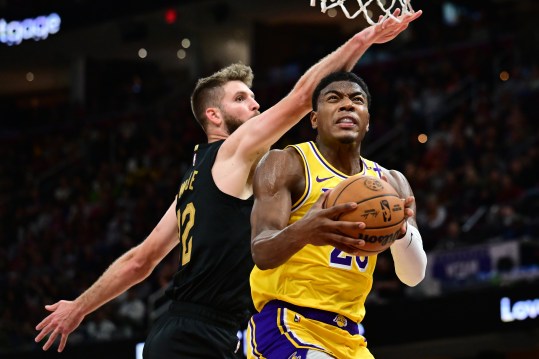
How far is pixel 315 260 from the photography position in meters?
4.35

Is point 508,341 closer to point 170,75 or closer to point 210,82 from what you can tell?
point 210,82

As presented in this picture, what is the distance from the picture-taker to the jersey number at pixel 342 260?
4.36m

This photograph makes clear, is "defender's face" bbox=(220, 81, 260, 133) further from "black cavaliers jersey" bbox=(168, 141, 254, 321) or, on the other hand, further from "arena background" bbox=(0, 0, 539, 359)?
"arena background" bbox=(0, 0, 539, 359)

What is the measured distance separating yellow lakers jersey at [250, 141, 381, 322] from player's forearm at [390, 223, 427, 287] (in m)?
0.23

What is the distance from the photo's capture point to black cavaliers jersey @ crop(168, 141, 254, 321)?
4.91m

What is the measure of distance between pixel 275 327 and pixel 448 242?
711cm

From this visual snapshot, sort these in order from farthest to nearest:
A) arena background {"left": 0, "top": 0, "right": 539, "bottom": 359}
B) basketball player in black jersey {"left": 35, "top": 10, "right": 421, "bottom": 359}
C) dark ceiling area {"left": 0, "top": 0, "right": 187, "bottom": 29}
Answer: dark ceiling area {"left": 0, "top": 0, "right": 187, "bottom": 29}, arena background {"left": 0, "top": 0, "right": 539, "bottom": 359}, basketball player in black jersey {"left": 35, "top": 10, "right": 421, "bottom": 359}

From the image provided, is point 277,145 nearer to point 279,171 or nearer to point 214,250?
point 214,250

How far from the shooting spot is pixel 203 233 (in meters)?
4.92

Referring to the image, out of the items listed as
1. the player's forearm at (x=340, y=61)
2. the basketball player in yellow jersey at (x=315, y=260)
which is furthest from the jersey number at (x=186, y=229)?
the player's forearm at (x=340, y=61)

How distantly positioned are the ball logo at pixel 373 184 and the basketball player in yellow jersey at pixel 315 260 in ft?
0.70

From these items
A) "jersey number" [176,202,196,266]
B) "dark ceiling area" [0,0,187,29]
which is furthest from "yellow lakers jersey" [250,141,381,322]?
"dark ceiling area" [0,0,187,29]

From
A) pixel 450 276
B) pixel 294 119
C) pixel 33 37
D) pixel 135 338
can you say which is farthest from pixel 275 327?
pixel 33 37

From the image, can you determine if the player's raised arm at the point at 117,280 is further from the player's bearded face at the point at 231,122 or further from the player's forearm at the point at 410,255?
the player's forearm at the point at 410,255
